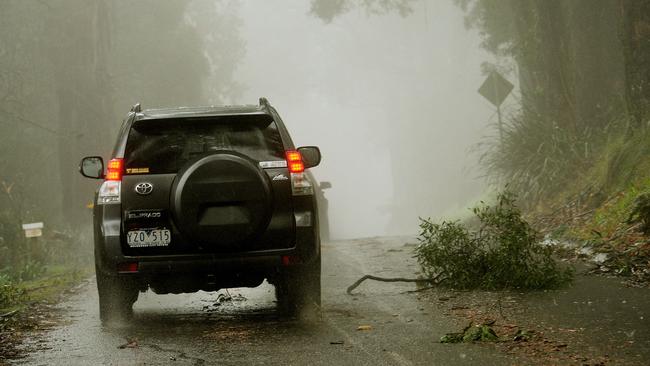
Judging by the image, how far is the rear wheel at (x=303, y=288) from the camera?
8.46 meters

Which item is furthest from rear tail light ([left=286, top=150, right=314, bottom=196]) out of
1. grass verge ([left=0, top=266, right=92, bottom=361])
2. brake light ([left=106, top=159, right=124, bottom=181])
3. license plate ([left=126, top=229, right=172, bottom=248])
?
grass verge ([left=0, top=266, right=92, bottom=361])

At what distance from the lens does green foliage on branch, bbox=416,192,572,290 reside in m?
10.2

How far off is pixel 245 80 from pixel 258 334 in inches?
2593

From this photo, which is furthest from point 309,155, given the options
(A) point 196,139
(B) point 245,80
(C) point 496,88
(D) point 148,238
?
(B) point 245,80

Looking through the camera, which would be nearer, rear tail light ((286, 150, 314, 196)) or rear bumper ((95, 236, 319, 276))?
rear bumper ((95, 236, 319, 276))

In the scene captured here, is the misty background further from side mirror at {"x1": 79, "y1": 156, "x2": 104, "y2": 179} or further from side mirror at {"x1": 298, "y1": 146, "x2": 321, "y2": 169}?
side mirror at {"x1": 298, "y1": 146, "x2": 321, "y2": 169}

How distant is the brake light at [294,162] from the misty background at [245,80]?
1101 cm

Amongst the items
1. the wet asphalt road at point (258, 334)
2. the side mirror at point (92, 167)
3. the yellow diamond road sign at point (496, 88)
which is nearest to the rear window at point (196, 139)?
the side mirror at point (92, 167)

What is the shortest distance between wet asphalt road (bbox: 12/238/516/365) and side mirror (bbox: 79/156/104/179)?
1393 millimetres

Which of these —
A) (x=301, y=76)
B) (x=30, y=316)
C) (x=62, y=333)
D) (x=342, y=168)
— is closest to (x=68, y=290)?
(x=30, y=316)

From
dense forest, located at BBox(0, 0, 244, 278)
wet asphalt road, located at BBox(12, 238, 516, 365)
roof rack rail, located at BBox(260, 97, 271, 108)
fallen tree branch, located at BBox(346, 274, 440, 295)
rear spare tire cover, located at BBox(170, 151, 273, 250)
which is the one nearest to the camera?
wet asphalt road, located at BBox(12, 238, 516, 365)

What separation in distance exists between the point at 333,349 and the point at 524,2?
15.4 meters

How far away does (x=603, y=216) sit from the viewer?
1333 cm

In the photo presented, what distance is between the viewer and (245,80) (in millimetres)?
73062
